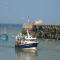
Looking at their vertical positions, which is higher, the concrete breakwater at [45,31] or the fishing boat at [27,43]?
the concrete breakwater at [45,31]

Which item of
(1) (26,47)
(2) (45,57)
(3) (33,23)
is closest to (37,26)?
(3) (33,23)

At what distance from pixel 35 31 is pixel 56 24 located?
7865 millimetres

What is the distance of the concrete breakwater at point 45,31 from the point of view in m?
122

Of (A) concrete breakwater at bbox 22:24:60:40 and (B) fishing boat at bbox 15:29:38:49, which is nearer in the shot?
(B) fishing boat at bbox 15:29:38:49

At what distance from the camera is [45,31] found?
411ft

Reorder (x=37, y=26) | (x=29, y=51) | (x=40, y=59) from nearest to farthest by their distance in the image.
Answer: (x=40, y=59) < (x=29, y=51) < (x=37, y=26)

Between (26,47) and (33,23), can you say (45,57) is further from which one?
(33,23)

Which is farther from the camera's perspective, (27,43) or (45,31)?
(45,31)

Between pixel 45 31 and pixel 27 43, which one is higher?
pixel 45 31

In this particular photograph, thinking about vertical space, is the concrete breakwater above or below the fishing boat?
above

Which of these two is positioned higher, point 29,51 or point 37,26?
point 37,26

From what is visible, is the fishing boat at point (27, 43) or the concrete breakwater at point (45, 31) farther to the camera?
the concrete breakwater at point (45, 31)

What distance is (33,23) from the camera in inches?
5182

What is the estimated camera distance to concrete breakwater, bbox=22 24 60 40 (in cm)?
12244
